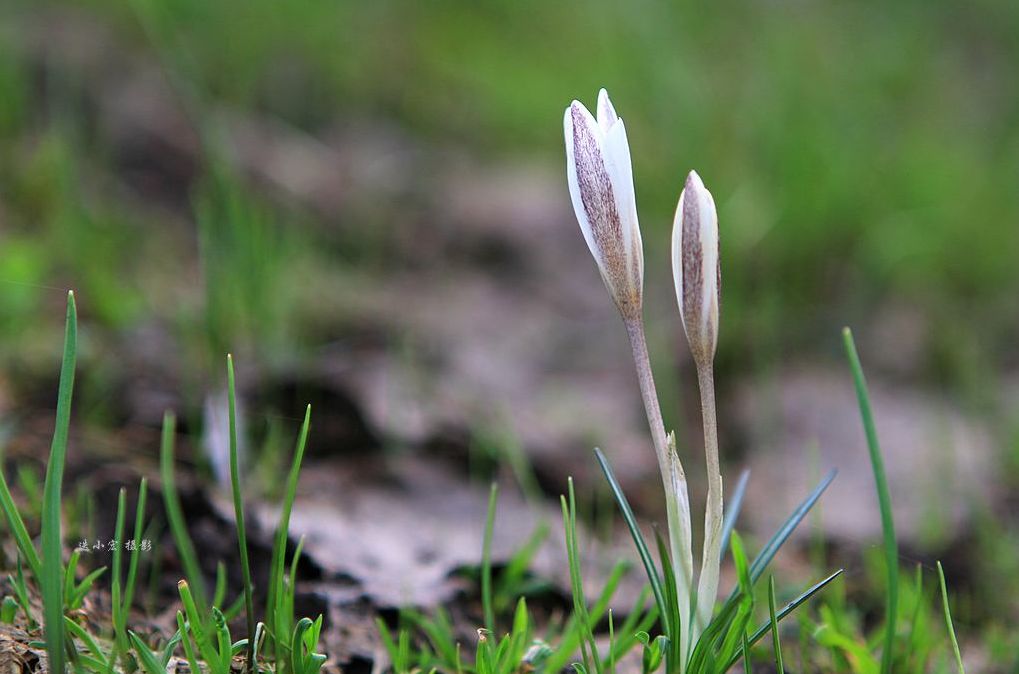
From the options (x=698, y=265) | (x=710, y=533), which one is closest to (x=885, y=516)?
(x=710, y=533)

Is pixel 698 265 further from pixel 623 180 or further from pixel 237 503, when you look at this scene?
pixel 237 503

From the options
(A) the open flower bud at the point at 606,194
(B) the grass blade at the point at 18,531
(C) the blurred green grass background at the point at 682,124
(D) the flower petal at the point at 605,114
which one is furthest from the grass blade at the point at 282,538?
(C) the blurred green grass background at the point at 682,124

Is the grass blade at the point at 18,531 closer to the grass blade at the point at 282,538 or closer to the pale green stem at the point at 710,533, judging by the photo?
the grass blade at the point at 282,538

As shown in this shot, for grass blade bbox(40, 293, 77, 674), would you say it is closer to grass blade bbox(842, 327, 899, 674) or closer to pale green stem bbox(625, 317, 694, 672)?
pale green stem bbox(625, 317, 694, 672)

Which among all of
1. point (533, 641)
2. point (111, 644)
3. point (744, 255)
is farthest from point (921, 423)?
point (111, 644)

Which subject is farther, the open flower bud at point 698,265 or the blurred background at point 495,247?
the blurred background at point 495,247
